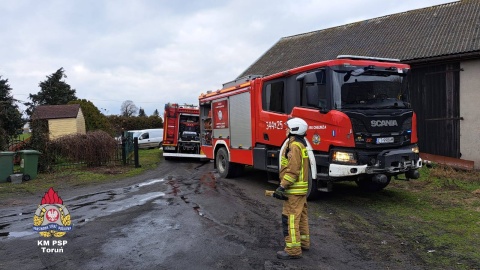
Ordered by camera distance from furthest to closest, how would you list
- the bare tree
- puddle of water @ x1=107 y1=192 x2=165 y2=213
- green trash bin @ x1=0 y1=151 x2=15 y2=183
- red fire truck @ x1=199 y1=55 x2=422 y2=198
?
the bare tree, green trash bin @ x1=0 y1=151 x2=15 y2=183, puddle of water @ x1=107 y1=192 x2=165 y2=213, red fire truck @ x1=199 y1=55 x2=422 y2=198

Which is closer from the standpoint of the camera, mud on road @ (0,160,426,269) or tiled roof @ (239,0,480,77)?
mud on road @ (0,160,426,269)

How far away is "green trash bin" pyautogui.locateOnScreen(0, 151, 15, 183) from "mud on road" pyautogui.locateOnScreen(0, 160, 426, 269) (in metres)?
3.53

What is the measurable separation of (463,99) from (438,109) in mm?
858

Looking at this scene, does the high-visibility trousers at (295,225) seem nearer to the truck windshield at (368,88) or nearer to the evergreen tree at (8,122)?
the truck windshield at (368,88)

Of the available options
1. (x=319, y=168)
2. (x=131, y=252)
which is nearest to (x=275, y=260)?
(x=131, y=252)

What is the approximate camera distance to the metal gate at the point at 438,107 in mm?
12438

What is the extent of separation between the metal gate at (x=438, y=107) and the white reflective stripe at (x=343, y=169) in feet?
25.2

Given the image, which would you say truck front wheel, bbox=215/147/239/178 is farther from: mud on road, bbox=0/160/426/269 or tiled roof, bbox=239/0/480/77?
tiled roof, bbox=239/0/480/77

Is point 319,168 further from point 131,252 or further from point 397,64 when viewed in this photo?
point 131,252

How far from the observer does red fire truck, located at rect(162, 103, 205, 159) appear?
60.6 feet

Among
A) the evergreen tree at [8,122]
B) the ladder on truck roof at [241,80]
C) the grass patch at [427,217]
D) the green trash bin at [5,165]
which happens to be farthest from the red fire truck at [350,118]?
the evergreen tree at [8,122]

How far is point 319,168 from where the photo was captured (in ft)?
24.2

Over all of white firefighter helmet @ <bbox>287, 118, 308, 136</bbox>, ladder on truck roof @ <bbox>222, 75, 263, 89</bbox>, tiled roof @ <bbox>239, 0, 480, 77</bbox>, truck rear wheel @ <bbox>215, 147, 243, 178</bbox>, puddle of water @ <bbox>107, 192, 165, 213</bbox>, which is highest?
tiled roof @ <bbox>239, 0, 480, 77</bbox>

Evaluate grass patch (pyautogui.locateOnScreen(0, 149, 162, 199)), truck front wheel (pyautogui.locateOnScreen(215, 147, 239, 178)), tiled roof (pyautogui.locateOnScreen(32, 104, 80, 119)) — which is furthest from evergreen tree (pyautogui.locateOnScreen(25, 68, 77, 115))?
truck front wheel (pyautogui.locateOnScreen(215, 147, 239, 178))
